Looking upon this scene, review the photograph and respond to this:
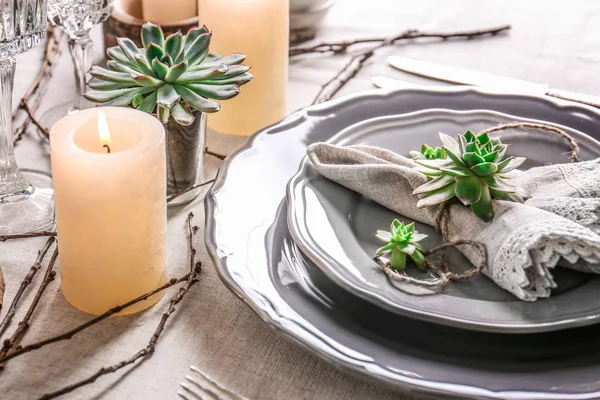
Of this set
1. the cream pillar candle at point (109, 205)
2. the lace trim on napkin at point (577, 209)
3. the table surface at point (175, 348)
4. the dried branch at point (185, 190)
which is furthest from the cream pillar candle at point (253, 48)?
the lace trim on napkin at point (577, 209)

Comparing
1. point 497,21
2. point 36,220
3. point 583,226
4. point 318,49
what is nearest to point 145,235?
point 36,220

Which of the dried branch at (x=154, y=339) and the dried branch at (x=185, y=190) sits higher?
the dried branch at (x=185, y=190)

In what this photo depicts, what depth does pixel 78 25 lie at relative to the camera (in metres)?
0.93

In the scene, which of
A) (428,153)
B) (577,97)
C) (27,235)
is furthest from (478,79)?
(27,235)

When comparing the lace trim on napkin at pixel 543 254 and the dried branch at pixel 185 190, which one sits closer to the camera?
the lace trim on napkin at pixel 543 254

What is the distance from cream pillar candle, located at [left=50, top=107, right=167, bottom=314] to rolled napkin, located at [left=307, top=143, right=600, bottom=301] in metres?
0.17

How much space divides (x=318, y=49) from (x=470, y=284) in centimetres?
63

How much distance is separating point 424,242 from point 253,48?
348 millimetres

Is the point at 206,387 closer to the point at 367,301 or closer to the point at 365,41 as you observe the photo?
the point at 367,301

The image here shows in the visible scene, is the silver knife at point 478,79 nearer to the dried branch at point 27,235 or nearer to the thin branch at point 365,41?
the thin branch at point 365,41

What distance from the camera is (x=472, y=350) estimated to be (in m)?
0.60

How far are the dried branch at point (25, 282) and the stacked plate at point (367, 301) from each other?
6.4 inches

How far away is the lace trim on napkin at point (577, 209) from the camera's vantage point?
0.66m

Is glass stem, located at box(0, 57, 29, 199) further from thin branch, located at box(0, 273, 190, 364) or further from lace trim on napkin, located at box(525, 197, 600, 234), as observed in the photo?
lace trim on napkin, located at box(525, 197, 600, 234)
